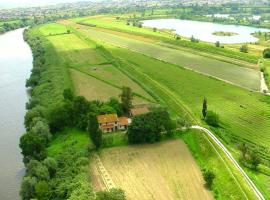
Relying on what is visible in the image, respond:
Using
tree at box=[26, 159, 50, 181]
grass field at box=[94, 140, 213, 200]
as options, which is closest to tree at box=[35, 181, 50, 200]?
tree at box=[26, 159, 50, 181]

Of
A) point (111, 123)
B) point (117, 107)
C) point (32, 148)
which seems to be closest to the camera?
point (32, 148)

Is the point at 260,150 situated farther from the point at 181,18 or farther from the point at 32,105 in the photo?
the point at 181,18

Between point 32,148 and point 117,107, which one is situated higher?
point 117,107

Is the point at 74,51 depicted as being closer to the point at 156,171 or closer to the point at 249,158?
the point at 156,171

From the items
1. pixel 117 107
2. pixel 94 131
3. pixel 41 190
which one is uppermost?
pixel 94 131

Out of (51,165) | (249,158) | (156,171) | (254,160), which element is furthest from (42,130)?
(254,160)

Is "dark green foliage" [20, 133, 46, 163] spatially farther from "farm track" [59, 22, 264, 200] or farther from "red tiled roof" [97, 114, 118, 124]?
"farm track" [59, 22, 264, 200]

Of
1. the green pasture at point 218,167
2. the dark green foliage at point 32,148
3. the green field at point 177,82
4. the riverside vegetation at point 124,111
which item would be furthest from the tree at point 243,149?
the dark green foliage at point 32,148
